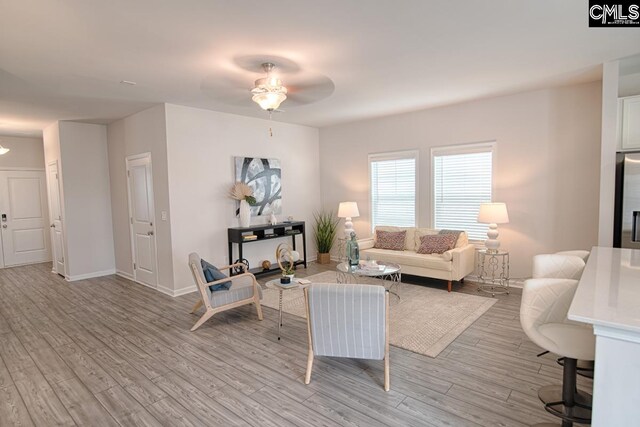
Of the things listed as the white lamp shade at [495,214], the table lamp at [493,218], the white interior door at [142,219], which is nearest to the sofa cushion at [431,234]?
the table lamp at [493,218]

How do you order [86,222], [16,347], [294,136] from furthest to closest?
[294,136], [86,222], [16,347]

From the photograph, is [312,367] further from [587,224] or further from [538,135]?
[538,135]

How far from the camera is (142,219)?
5.62 meters

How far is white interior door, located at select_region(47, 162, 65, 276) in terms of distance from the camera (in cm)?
623

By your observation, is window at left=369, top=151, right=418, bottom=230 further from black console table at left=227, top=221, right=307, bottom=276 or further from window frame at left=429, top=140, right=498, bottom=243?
black console table at left=227, top=221, right=307, bottom=276

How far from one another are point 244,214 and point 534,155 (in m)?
4.53

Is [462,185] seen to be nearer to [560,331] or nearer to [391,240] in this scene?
[391,240]

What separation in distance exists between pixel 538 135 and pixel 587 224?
137 cm

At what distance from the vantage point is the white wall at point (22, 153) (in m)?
7.21

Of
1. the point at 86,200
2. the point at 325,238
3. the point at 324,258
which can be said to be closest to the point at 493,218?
the point at 325,238

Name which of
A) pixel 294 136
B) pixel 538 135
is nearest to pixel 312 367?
pixel 538 135

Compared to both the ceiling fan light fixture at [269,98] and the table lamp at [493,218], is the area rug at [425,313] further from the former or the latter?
the ceiling fan light fixture at [269,98]

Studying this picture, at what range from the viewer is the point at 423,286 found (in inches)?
204

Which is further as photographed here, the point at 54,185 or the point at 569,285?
the point at 54,185
